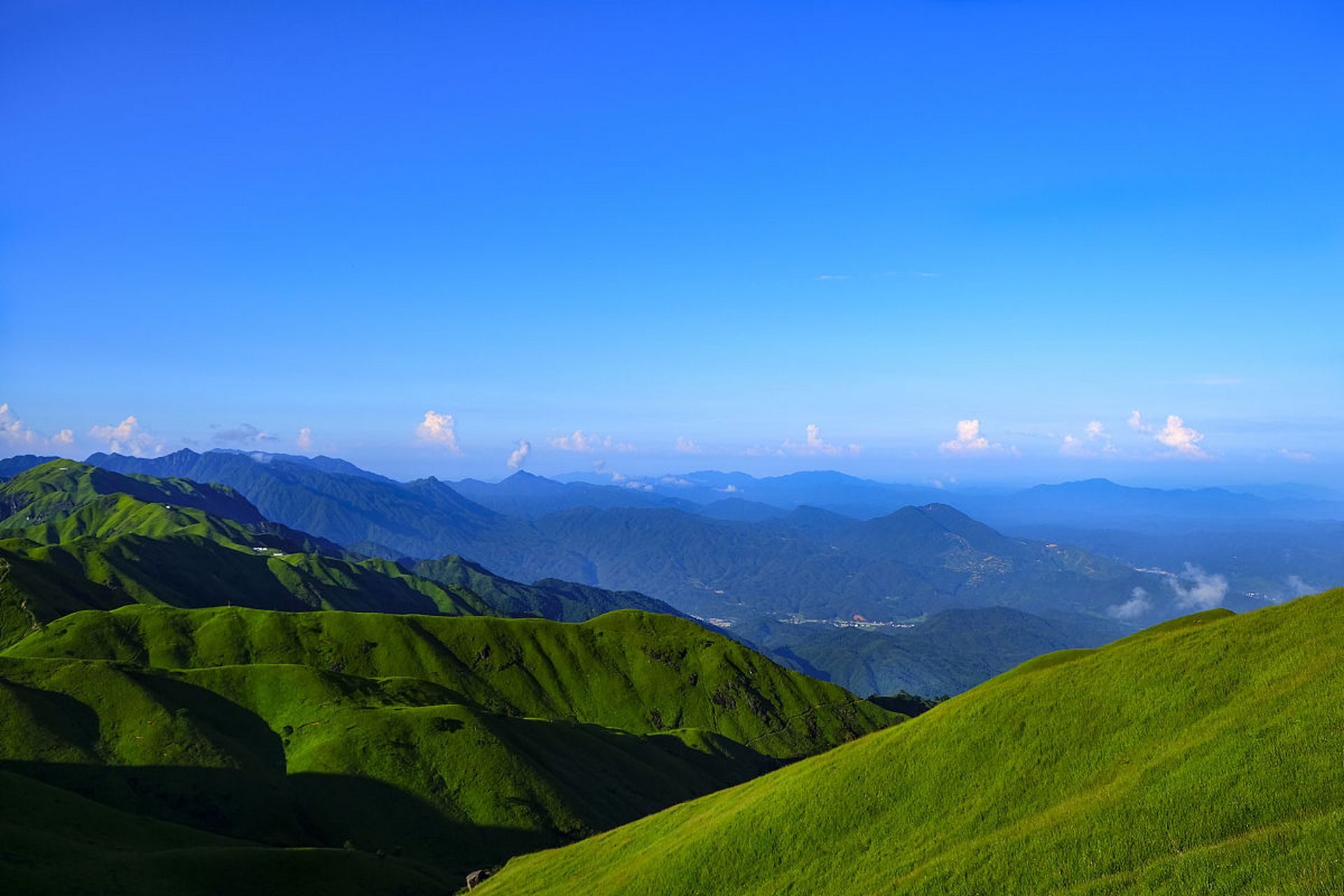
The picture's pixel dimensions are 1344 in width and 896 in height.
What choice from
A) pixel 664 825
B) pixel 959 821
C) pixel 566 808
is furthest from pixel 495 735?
pixel 959 821

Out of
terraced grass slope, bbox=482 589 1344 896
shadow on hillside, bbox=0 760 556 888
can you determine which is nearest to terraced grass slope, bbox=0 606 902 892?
shadow on hillside, bbox=0 760 556 888

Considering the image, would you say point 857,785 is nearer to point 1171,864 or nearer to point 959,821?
point 959,821

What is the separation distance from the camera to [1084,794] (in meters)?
37.3

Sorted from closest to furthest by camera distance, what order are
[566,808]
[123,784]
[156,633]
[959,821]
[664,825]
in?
[959,821]
[664,825]
[123,784]
[566,808]
[156,633]

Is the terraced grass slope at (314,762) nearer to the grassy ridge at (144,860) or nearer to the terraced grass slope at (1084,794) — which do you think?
the grassy ridge at (144,860)

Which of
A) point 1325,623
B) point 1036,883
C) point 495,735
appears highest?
point 1325,623

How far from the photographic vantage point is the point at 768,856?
148 ft

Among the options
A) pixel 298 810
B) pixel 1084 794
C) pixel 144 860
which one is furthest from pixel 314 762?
pixel 1084 794

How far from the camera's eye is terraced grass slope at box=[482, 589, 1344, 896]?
94.4 ft

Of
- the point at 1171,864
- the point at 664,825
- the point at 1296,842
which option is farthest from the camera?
the point at 664,825

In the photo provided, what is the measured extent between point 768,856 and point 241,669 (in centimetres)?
12786

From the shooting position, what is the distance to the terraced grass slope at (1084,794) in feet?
94.4

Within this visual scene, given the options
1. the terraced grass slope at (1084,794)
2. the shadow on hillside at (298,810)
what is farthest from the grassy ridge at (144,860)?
the terraced grass slope at (1084,794)

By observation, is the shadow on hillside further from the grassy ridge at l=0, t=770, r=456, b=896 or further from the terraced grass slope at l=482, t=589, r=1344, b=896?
the terraced grass slope at l=482, t=589, r=1344, b=896
